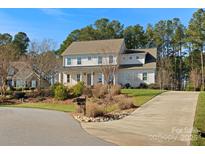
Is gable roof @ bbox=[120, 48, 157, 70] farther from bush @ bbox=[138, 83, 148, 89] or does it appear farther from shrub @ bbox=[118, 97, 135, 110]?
shrub @ bbox=[118, 97, 135, 110]

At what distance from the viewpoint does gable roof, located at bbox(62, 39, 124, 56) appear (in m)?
40.5

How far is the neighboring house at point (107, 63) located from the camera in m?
38.4

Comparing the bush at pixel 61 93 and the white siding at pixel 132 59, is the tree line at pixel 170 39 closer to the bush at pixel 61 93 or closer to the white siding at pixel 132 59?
the white siding at pixel 132 59

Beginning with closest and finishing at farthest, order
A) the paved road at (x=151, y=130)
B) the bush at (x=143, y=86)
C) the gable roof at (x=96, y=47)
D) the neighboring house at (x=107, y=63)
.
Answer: the paved road at (x=151, y=130)
the bush at (x=143, y=86)
the neighboring house at (x=107, y=63)
the gable roof at (x=96, y=47)

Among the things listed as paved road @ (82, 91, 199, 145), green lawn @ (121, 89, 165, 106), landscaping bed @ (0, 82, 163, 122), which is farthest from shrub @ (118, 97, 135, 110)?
paved road @ (82, 91, 199, 145)

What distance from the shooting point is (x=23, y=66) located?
47.2 meters

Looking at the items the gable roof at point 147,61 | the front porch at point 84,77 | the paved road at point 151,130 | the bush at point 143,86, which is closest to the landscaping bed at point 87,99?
the paved road at point 151,130

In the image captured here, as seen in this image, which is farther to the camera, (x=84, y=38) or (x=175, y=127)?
(x=84, y=38)

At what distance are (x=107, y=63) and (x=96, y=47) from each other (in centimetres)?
466

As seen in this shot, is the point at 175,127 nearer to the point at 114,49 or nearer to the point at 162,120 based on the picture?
the point at 162,120

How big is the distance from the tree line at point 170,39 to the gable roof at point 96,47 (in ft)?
22.7
